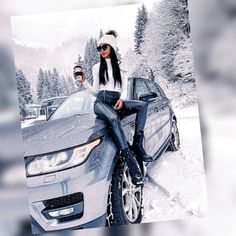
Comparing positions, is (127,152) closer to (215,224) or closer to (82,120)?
(82,120)

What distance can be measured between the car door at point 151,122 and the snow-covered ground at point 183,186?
11cm

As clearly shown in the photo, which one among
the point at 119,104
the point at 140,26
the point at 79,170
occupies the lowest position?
the point at 79,170

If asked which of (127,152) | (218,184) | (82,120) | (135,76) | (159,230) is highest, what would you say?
(135,76)

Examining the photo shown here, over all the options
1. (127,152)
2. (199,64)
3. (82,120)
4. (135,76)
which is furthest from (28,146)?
(199,64)

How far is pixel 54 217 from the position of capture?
6.68 ft

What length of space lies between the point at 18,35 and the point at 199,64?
80cm

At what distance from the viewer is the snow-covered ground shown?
2.09 meters

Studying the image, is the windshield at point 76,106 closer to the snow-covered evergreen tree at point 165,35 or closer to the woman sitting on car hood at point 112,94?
the woman sitting on car hood at point 112,94

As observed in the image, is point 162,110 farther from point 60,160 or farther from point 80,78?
point 60,160

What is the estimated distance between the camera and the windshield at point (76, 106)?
82.0 inches

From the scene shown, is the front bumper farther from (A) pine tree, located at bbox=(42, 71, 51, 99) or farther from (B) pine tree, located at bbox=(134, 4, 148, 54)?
(B) pine tree, located at bbox=(134, 4, 148, 54)

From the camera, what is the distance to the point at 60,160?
2.04 m

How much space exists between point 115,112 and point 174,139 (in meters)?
0.29

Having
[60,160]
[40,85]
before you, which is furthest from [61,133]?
[40,85]
